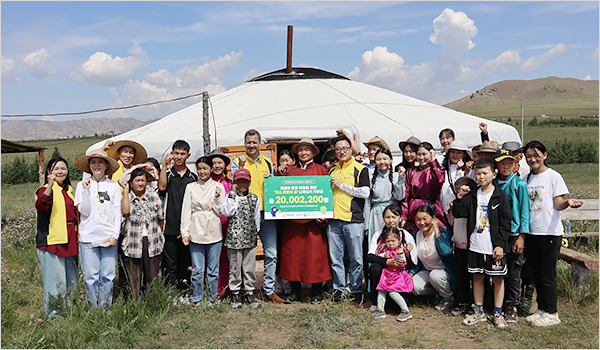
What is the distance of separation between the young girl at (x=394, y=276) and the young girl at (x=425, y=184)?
240mm

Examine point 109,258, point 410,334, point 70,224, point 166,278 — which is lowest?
point 410,334

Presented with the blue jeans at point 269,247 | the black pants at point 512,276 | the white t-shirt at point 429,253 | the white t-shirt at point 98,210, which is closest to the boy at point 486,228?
the black pants at point 512,276

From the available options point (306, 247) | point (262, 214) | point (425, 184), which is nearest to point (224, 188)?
point (262, 214)

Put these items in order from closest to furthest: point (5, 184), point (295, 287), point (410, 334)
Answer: point (410, 334)
point (295, 287)
point (5, 184)

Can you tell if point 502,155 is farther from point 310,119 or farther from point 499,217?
point 310,119

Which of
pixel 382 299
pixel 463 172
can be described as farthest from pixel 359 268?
pixel 463 172

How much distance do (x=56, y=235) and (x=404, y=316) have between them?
2.83m

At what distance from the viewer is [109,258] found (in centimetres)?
385

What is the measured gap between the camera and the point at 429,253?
422 cm

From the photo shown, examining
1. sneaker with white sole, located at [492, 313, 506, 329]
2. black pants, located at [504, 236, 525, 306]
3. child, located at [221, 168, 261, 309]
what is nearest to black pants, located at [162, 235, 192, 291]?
child, located at [221, 168, 261, 309]

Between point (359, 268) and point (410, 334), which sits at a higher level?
point (359, 268)

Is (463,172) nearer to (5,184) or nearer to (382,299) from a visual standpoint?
(382,299)

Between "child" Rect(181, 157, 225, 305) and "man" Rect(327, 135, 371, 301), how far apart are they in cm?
101

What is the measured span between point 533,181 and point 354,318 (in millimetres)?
1785
